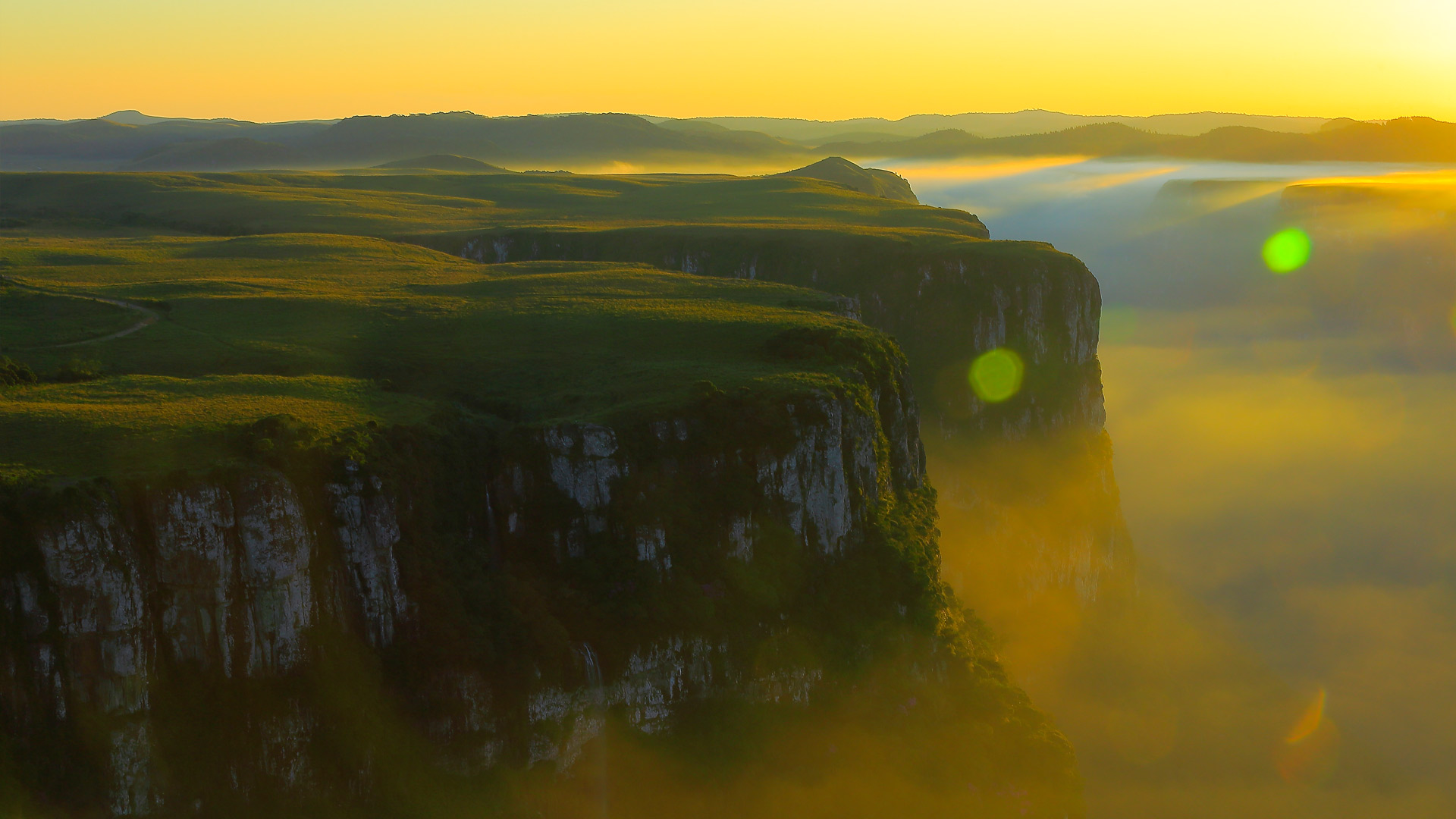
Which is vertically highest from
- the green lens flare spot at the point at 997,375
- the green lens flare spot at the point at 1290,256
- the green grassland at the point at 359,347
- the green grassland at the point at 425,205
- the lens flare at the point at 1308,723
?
the green grassland at the point at 425,205

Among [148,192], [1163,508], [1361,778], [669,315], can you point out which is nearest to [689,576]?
[669,315]

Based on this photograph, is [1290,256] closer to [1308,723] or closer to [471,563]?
[1308,723]

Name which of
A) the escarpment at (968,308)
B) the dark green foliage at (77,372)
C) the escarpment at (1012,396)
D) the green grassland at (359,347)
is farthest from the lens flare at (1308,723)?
the dark green foliage at (77,372)

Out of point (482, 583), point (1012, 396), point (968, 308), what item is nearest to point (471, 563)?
point (482, 583)

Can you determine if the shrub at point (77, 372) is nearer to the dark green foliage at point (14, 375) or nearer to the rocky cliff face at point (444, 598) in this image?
the dark green foliage at point (14, 375)

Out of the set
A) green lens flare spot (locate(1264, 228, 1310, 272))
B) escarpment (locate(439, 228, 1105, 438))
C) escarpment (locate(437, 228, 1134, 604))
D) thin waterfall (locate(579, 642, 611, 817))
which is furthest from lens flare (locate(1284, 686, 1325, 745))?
green lens flare spot (locate(1264, 228, 1310, 272))

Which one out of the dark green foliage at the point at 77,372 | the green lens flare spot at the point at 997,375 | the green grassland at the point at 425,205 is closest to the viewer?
the dark green foliage at the point at 77,372

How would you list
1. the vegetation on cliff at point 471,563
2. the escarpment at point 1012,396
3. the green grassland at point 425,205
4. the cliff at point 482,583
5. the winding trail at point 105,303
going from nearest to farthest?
the cliff at point 482,583 < the vegetation on cliff at point 471,563 < the winding trail at point 105,303 < the escarpment at point 1012,396 < the green grassland at point 425,205
